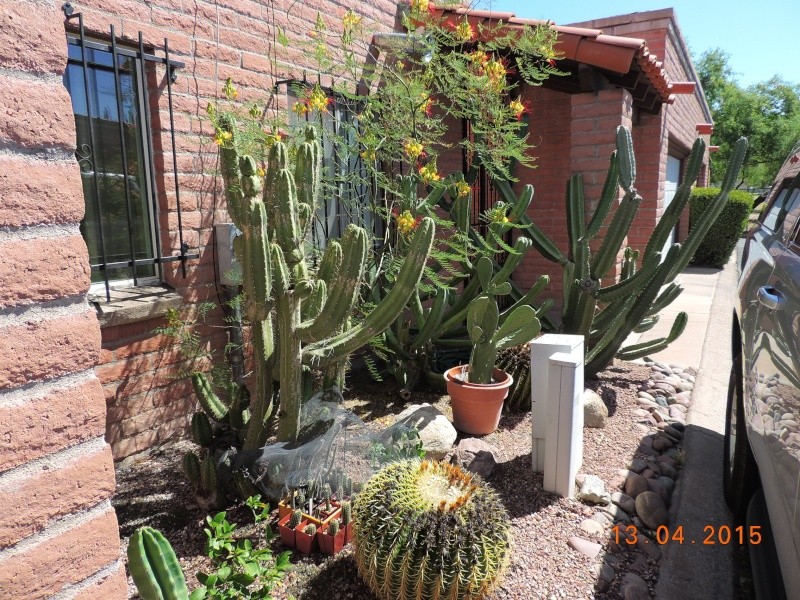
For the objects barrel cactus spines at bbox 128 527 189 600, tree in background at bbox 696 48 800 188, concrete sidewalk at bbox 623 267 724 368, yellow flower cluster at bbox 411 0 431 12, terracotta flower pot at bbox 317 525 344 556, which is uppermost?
tree in background at bbox 696 48 800 188

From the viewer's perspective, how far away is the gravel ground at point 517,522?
248cm

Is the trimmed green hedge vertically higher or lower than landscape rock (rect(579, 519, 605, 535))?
higher

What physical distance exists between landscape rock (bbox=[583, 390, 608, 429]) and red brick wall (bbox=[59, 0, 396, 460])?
2.72m

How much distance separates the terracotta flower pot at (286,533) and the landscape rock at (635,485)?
78.2 inches

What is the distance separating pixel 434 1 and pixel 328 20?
92cm

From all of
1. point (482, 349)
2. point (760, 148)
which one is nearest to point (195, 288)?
point (482, 349)

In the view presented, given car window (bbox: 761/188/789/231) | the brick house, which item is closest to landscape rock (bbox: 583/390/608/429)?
car window (bbox: 761/188/789/231)

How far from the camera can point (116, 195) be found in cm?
348

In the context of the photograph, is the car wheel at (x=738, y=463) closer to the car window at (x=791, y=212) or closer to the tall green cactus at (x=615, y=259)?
the car window at (x=791, y=212)

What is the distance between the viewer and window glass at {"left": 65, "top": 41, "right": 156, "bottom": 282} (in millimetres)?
3236

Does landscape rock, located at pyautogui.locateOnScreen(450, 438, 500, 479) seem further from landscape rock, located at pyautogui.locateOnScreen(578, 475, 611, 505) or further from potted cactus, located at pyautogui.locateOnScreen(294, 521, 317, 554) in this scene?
potted cactus, located at pyautogui.locateOnScreen(294, 521, 317, 554)

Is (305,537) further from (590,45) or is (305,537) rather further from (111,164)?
(590,45)

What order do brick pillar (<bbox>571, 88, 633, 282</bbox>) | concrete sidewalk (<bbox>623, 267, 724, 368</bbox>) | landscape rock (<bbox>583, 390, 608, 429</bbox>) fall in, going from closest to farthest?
landscape rock (<bbox>583, 390, 608, 429</bbox>) → brick pillar (<bbox>571, 88, 633, 282</bbox>) → concrete sidewalk (<bbox>623, 267, 724, 368</bbox>)

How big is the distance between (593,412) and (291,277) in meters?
2.48
